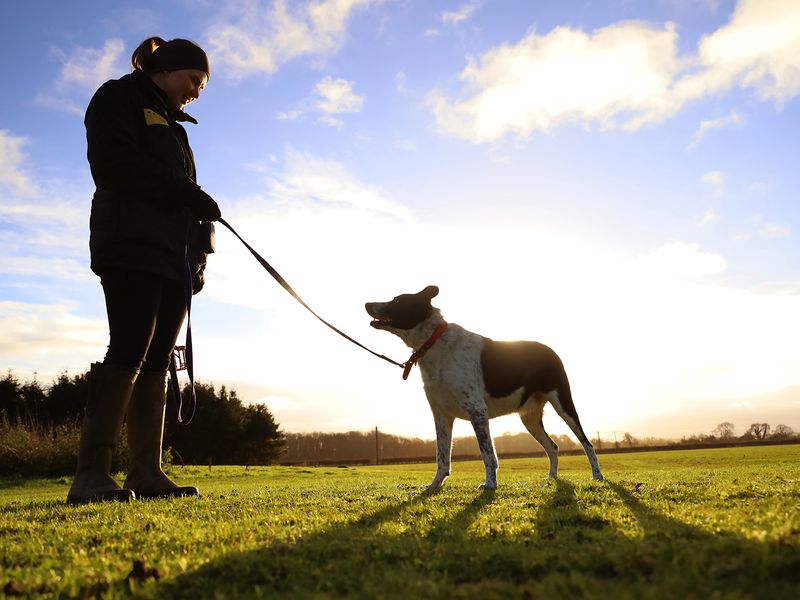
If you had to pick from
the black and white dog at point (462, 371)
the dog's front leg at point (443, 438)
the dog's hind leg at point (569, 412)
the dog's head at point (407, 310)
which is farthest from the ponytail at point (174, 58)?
the dog's hind leg at point (569, 412)

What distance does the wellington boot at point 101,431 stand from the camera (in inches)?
184

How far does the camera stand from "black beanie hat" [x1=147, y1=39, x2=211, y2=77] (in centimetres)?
507

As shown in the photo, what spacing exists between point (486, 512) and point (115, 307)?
3.14m

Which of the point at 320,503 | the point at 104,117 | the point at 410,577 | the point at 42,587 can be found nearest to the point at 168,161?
the point at 104,117

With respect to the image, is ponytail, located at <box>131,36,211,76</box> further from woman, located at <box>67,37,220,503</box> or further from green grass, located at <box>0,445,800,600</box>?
green grass, located at <box>0,445,800,600</box>

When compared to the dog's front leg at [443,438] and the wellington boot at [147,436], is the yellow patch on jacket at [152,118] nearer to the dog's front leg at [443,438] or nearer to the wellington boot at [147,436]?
the wellington boot at [147,436]

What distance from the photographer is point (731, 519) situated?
9.96ft

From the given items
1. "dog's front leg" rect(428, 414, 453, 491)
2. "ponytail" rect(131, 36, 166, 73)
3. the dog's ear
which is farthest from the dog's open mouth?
"ponytail" rect(131, 36, 166, 73)

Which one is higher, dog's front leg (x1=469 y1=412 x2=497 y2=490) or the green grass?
dog's front leg (x1=469 y1=412 x2=497 y2=490)

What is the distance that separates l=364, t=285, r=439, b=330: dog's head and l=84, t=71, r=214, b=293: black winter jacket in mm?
2550

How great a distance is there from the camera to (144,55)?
5.21 m

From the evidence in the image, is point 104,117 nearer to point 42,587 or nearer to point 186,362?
point 186,362

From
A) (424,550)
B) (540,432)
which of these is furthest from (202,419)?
(424,550)

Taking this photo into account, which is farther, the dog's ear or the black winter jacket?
the dog's ear
